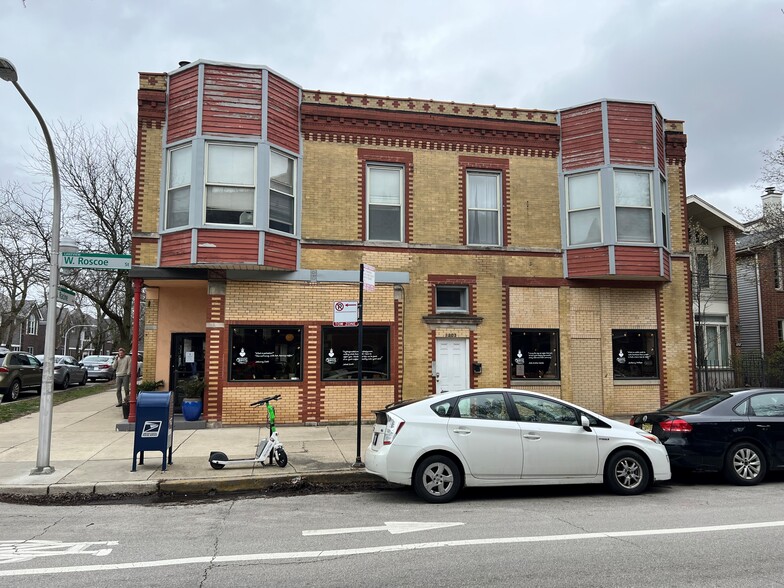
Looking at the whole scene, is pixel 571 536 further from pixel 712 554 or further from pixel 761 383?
pixel 761 383

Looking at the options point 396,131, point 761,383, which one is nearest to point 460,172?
point 396,131

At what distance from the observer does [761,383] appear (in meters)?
18.7

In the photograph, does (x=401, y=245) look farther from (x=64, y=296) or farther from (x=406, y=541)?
(x=406, y=541)

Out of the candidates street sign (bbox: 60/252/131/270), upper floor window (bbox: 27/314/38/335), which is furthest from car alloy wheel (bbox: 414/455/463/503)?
upper floor window (bbox: 27/314/38/335)

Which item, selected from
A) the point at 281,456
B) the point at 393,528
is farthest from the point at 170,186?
the point at 393,528

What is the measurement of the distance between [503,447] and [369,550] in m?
2.60

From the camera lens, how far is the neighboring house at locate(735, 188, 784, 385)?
22.7 meters

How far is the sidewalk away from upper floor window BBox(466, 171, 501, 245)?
5.45 meters

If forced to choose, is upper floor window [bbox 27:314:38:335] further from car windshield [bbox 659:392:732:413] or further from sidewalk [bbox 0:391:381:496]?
car windshield [bbox 659:392:732:413]

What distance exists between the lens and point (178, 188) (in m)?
12.9

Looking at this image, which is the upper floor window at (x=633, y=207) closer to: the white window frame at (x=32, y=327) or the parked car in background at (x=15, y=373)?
the parked car in background at (x=15, y=373)

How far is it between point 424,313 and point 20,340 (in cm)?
7340

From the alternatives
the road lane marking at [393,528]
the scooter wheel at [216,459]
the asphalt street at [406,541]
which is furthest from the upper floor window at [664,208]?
the scooter wheel at [216,459]

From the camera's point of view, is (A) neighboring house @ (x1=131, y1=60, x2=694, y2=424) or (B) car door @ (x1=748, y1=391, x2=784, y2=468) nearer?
(B) car door @ (x1=748, y1=391, x2=784, y2=468)
